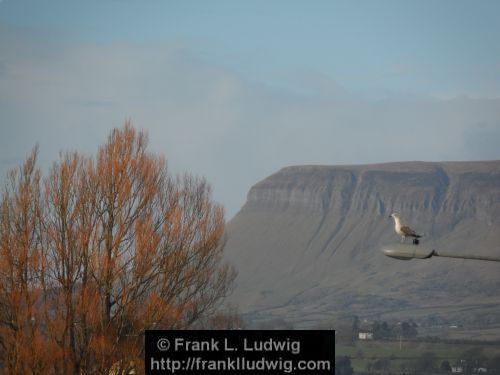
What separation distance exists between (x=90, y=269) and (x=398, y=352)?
13525cm

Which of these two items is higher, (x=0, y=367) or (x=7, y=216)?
(x=7, y=216)

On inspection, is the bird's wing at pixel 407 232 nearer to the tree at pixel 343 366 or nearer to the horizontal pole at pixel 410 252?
the horizontal pole at pixel 410 252

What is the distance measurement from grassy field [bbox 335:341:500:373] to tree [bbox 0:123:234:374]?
107800mm

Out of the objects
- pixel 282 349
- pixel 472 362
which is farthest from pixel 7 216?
pixel 472 362

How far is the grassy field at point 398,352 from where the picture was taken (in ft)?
491

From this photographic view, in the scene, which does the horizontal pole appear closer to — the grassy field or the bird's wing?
the bird's wing

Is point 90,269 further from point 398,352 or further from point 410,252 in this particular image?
point 398,352

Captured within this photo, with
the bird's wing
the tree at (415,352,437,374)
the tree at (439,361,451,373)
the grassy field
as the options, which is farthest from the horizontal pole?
the tree at (439,361,451,373)

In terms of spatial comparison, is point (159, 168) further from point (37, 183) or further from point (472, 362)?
point (472, 362)

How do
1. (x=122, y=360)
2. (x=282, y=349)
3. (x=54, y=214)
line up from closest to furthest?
(x=282, y=349)
(x=122, y=360)
(x=54, y=214)

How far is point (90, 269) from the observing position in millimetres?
35250

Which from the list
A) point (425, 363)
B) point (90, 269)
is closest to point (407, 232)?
point (90, 269)

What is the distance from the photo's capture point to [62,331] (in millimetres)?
34188

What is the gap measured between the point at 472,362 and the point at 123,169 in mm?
132112
